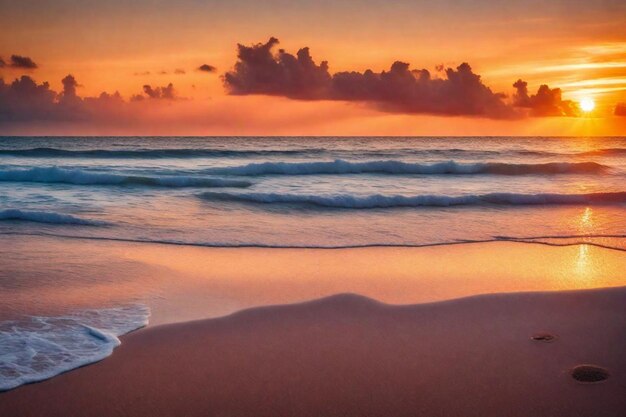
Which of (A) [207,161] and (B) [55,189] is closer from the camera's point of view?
(B) [55,189]

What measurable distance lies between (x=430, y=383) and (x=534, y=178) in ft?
61.5

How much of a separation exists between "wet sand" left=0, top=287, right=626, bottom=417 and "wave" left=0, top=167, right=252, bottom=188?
1363 centimetres

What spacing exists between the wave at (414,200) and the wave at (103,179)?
177 inches

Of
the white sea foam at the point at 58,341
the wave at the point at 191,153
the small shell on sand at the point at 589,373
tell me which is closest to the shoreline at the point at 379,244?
the white sea foam at the point at 58,341

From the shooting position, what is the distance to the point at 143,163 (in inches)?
1059

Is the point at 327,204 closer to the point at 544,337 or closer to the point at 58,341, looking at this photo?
the point at 544,337

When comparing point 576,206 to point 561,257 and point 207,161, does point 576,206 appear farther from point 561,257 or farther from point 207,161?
point 207,161

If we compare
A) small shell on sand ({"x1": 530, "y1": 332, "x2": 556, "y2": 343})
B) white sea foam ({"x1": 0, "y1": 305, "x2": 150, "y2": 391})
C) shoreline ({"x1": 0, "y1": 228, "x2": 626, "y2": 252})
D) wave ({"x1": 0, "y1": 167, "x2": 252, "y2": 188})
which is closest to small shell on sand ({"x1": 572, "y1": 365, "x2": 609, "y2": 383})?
small shell on sand ({"x1": 530, "y1": 332, "x2": 556, "y2": 343})

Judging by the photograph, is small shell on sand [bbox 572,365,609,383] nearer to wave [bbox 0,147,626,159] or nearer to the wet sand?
the wet sand

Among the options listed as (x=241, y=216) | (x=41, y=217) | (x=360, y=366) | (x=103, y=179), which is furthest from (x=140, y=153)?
(x=360, y=366)

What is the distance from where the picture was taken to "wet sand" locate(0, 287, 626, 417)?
343cm

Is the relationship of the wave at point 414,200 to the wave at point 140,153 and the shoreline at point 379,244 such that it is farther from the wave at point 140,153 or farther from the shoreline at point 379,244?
the wave at point 140,153

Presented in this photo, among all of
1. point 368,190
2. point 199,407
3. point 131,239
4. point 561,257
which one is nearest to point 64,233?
point 131,239

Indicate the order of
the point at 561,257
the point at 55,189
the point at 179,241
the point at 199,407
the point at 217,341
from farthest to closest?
1. the point at 55,189
2. the point at 179,241
3. the point at 561,257
4. the point at 217,341
5. the point at 199,407
